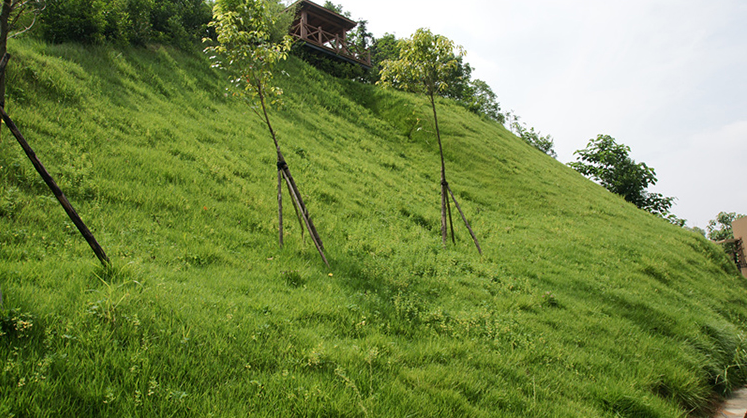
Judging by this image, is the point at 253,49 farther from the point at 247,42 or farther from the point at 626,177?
the point at 626,177

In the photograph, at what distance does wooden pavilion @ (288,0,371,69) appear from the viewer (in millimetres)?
30141

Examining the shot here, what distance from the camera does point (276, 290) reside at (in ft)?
19.6

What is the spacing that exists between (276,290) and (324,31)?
30468 millimetres

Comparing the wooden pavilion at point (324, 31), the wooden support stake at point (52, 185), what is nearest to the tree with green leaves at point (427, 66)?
the wooden support stake at point (52, 185)

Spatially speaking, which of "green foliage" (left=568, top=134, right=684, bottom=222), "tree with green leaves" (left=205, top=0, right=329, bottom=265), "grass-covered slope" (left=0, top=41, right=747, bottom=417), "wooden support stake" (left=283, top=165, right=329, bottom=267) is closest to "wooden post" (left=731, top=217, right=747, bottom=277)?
"green foliage" (left=568, top=134, right=684, bottom=222)

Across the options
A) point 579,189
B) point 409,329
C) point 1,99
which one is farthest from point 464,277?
point 579,189

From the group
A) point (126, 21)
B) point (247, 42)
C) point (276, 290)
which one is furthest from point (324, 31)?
point (276, 290)

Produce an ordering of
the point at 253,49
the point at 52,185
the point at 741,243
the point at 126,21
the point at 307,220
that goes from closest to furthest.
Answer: the point at 52,185 → the point at 307,220 → the point at 253,49 → the point at 126,21 → the point at 741,243

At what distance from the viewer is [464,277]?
29.9 feet

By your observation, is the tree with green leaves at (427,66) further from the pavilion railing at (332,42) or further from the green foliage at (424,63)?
the pavilion railing at (332,42)

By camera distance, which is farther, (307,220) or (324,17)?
(324,17)

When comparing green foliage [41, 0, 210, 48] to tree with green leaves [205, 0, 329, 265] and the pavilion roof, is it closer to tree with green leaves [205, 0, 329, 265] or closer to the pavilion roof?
tree with green leaves [205, 0, 329, 265]

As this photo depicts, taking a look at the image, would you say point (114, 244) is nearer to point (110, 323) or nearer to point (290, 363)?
point (110, 323)

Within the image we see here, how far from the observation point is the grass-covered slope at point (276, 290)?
357cm
